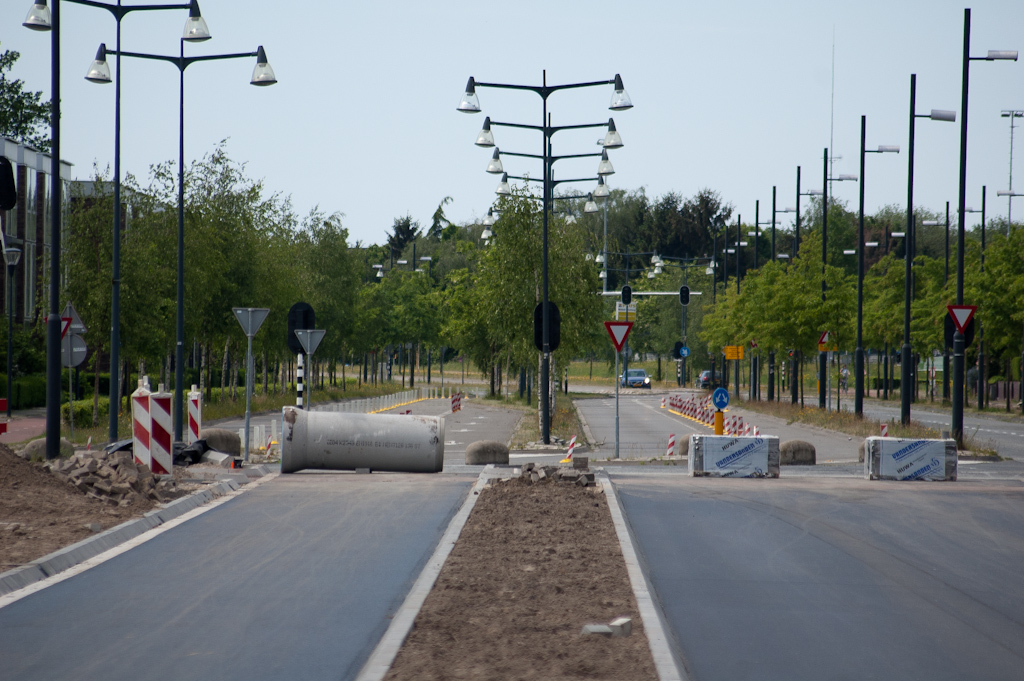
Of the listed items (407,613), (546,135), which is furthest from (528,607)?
(546,135)

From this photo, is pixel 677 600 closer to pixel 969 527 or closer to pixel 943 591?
pixel 943 591

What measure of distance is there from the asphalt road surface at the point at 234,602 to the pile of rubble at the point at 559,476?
2674 millimetres

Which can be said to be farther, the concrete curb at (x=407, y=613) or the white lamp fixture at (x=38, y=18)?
the white lamp fixture at (x=38, y=18)

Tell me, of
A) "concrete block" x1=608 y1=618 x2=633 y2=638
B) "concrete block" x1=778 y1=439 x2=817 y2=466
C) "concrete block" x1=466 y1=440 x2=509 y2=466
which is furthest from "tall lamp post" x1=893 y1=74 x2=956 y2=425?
"concrete block" x1=608 y1=618 x2=633 y2=638

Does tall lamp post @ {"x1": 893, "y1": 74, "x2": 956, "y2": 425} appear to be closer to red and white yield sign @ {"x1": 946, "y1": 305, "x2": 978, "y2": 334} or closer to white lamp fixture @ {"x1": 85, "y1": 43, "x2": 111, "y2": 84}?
red and white yield sign @ {"x1": 946, "y1": 305, "x2": 978, "y2": 334}

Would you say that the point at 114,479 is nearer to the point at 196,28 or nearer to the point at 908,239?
the point at 196,28

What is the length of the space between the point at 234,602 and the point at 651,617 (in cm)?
299

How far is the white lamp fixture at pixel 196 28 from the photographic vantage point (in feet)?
64.1

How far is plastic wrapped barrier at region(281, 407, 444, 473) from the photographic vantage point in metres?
18.3

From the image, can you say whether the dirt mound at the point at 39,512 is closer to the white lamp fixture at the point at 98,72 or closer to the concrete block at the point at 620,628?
the concrete block at the point at 620,628

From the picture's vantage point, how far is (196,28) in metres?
19.6

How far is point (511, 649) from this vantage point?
6.45m

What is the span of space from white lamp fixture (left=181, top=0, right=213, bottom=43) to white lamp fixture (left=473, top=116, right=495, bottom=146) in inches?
291

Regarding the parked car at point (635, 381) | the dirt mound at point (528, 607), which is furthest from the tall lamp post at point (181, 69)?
the parked car at point (635, 381)
